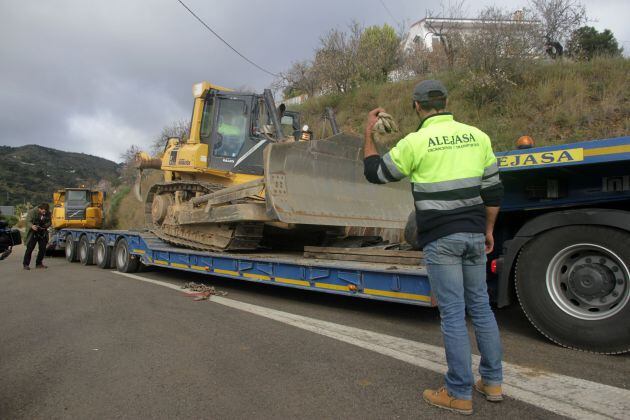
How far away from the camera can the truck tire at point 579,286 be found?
3.45 meters

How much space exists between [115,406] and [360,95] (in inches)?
588

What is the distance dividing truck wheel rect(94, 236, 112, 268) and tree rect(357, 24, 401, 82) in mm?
11080

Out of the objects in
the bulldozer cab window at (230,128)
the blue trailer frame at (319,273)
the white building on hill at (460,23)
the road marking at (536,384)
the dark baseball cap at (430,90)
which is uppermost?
the white building on hill at (460,23)

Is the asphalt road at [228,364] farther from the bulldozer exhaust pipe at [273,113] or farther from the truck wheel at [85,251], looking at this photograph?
the truck wheel at [85,251]

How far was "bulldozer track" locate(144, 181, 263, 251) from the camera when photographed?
7.37 metres

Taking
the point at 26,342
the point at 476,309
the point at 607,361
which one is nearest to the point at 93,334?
the point at 26,342

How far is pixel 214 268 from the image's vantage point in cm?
739

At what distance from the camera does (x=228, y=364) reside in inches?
143

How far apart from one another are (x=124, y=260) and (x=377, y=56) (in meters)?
12.1

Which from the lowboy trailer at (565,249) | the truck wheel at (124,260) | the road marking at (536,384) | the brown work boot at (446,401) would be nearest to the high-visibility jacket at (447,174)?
the brown work boot at (446,401)

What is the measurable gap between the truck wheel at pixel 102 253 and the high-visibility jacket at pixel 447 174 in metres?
10.6

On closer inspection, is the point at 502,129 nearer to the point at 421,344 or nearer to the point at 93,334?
the point at 421,344

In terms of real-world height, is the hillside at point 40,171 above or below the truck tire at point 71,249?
above

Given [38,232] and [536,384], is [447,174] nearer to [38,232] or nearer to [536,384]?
[536,384]
